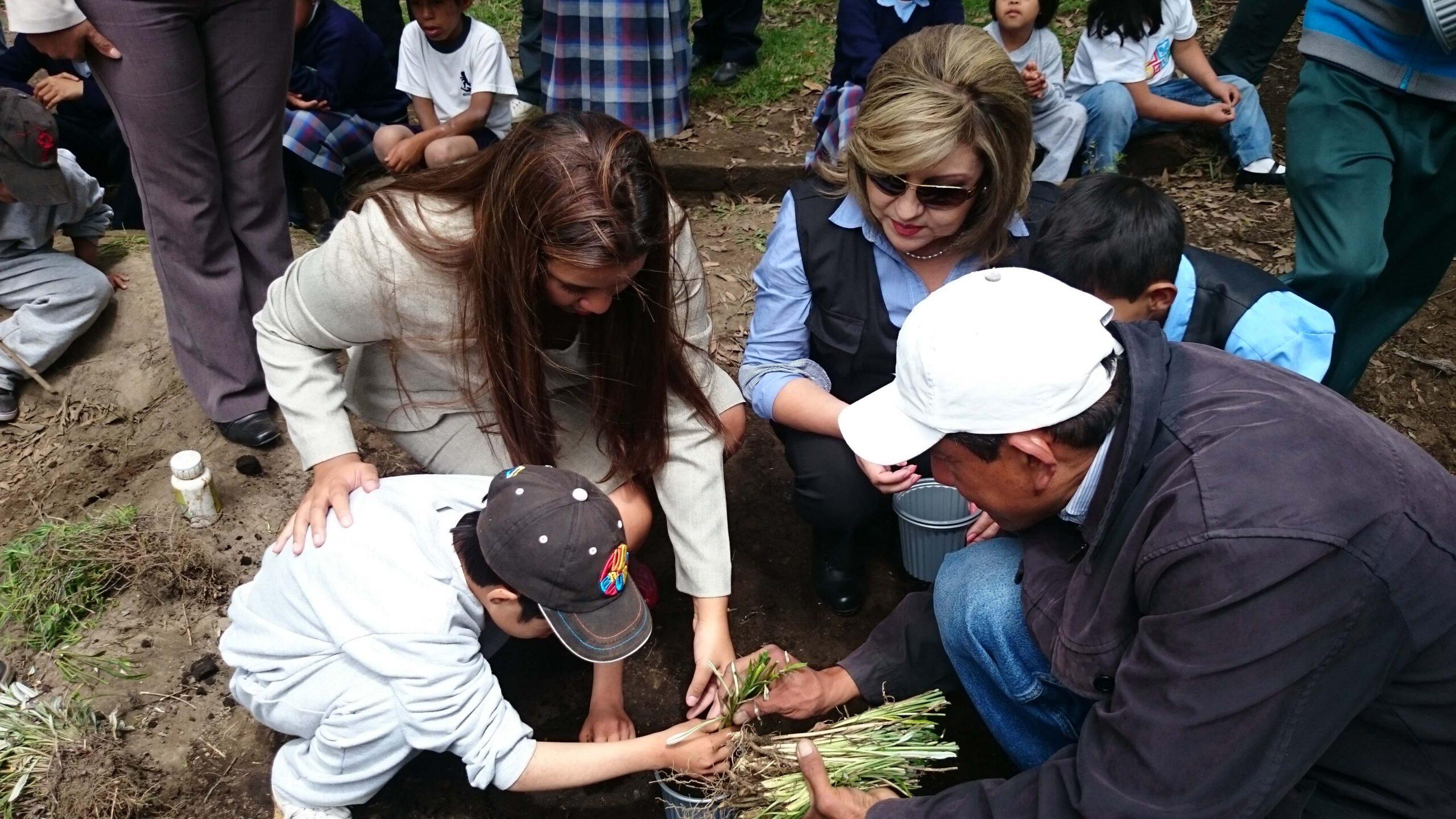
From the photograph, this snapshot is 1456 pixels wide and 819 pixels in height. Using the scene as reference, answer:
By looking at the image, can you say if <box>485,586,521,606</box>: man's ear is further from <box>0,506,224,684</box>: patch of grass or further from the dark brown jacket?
<box>0,506,224,684</box>: patch of grass

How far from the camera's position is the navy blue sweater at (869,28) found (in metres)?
4.33

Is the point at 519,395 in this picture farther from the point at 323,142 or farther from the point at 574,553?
the point at 323,142

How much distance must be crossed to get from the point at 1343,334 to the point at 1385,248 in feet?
1.72

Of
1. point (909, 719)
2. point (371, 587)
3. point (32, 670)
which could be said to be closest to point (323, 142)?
point (32, 670)

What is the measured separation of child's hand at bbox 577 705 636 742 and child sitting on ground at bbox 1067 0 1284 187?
11.9 feet

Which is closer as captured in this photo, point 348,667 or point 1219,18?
point 348,667

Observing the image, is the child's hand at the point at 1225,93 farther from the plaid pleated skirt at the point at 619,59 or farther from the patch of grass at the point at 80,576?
the patch of grass at the point at 80,576

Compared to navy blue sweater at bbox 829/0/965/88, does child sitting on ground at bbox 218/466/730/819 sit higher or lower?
lower

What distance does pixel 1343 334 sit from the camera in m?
3.58

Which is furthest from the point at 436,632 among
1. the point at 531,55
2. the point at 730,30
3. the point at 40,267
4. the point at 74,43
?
the point at 730,30

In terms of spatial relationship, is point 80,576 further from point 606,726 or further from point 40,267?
point 606,726

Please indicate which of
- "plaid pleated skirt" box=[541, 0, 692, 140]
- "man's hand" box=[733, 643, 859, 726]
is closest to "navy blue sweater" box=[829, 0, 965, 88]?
"plaid pleated skirt" box=[541, 0, 692, 140]

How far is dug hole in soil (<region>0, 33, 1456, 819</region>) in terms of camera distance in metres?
2.54

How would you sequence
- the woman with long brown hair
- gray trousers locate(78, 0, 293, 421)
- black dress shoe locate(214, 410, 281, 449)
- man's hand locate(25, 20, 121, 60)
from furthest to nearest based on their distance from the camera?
black dress shoe locate(214, 410, 281, 449), gray trousers locate(78, 0, 293, 421), man's hand locate(25, 20, 121, 60), the woman with long brown hair
